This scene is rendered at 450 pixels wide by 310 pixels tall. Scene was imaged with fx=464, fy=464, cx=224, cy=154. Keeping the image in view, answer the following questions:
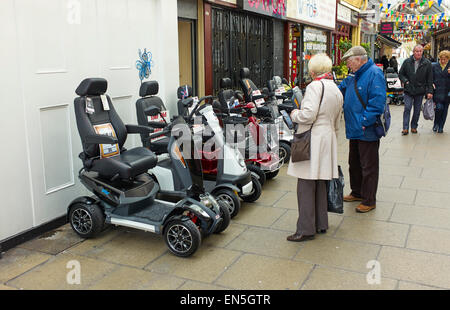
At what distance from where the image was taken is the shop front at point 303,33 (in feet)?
38.4

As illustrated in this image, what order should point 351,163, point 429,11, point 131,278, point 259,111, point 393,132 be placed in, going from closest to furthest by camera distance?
point 131,278, point 351,163, point 259,111, point 393,132, point 429,11

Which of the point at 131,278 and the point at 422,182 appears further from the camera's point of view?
the point at 422,182

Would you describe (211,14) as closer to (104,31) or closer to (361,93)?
(104,31)

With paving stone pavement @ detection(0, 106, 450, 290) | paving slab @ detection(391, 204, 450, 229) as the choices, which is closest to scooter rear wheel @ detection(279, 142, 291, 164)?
paving stone pavement @ detection(0, 106, 450, 290)

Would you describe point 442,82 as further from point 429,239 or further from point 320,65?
point 320,65

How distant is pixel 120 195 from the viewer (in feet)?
13.8

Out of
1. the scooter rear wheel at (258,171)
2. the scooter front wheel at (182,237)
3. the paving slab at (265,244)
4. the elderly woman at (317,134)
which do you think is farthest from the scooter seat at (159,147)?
the elderly woman at (317,134)

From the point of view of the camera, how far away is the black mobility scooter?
3941 mm

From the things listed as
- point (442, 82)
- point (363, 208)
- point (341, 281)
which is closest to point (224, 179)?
point (363, 208)

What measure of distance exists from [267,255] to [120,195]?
1.42 m

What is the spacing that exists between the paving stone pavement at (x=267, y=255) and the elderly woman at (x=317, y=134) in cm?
38

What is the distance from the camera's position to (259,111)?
6762mm

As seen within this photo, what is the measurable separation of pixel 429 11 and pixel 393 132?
18378 mm

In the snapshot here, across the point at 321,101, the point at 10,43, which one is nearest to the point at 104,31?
the point at 10,43
